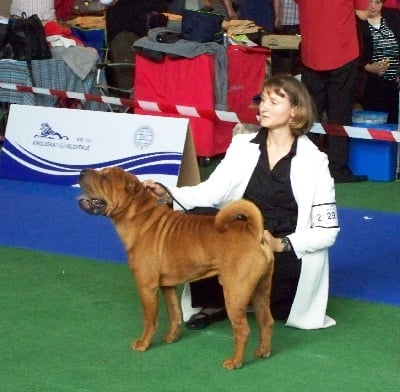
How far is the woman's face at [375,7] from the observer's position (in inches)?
353

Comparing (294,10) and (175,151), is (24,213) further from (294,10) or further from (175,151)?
(294,10)

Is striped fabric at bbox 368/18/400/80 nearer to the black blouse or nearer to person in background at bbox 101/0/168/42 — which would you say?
person in background at bbox 101/0/168/42

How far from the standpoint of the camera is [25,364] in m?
4.41

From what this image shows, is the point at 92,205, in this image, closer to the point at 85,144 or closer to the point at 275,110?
the point at 275,110

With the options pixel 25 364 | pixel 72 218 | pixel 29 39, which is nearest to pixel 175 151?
pixel 72 218

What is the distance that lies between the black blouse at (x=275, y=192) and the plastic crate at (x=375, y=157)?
12.8 ft

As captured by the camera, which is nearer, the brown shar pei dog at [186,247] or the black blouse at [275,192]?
the brown shar pei dog at [186,247]

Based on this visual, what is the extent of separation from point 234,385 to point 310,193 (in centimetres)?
108

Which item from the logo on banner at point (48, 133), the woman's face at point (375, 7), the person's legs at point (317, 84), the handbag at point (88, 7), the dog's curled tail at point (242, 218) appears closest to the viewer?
the dog's curled tail at point (242, 218)

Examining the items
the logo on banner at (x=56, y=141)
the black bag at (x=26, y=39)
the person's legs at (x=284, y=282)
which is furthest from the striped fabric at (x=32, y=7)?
the person's legs at (x=284, y=282)

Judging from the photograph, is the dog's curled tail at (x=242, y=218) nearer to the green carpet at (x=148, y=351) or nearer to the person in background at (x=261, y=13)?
the green carpet at (x=148, y=351)

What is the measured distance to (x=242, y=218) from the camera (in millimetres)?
4281

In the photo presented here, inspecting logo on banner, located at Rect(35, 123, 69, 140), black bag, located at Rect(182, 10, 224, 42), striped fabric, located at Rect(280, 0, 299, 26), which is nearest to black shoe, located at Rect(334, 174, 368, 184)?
black bag, located at Rect(182, 10, 224, 42)

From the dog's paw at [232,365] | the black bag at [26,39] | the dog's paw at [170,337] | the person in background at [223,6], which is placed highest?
the black bag at [26,39]
